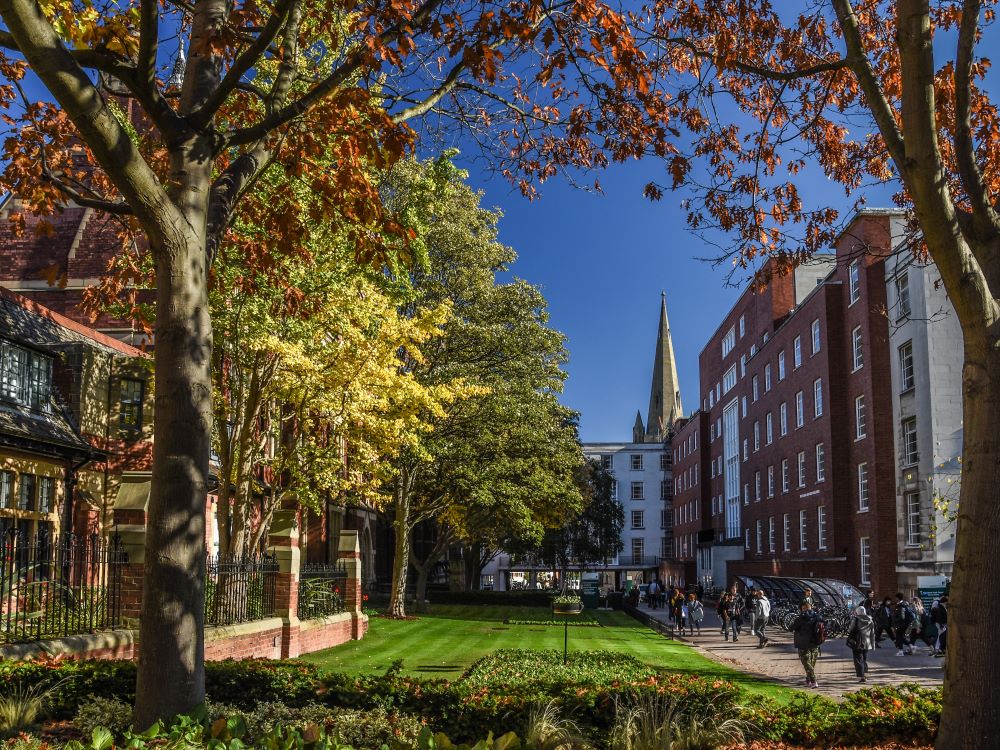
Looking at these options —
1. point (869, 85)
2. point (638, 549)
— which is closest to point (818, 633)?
point (869, 85)

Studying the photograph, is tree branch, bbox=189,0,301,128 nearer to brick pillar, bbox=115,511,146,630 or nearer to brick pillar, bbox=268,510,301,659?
brick pillar, bbox=115,511,146,630

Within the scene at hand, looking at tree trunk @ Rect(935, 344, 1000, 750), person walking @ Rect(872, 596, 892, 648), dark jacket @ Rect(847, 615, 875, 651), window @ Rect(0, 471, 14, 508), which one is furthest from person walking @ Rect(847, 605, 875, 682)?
window @ Rect(0, 471, 14, 508)

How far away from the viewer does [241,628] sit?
15852mm

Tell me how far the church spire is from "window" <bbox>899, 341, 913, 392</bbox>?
9817cm

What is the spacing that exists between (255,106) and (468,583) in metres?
46.4

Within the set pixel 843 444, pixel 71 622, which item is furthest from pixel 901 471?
pixel 71 622

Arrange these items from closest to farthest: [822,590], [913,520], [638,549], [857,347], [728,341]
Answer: [913,520]
[822,590]
[857,347]
[728,341]
[638,549]

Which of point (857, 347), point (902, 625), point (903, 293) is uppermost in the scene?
point (903, 293)

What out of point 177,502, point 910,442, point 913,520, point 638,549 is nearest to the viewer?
point 177,502

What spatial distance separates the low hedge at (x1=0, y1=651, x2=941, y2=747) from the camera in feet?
28.6

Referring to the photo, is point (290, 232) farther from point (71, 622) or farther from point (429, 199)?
point (429, 199)

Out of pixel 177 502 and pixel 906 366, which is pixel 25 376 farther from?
pixel 906 366

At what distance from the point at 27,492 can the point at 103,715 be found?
1228 centimetres

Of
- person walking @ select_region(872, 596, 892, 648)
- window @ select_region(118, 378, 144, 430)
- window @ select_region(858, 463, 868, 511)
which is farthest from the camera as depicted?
window @ select_region(858, 463, 868, 511)
